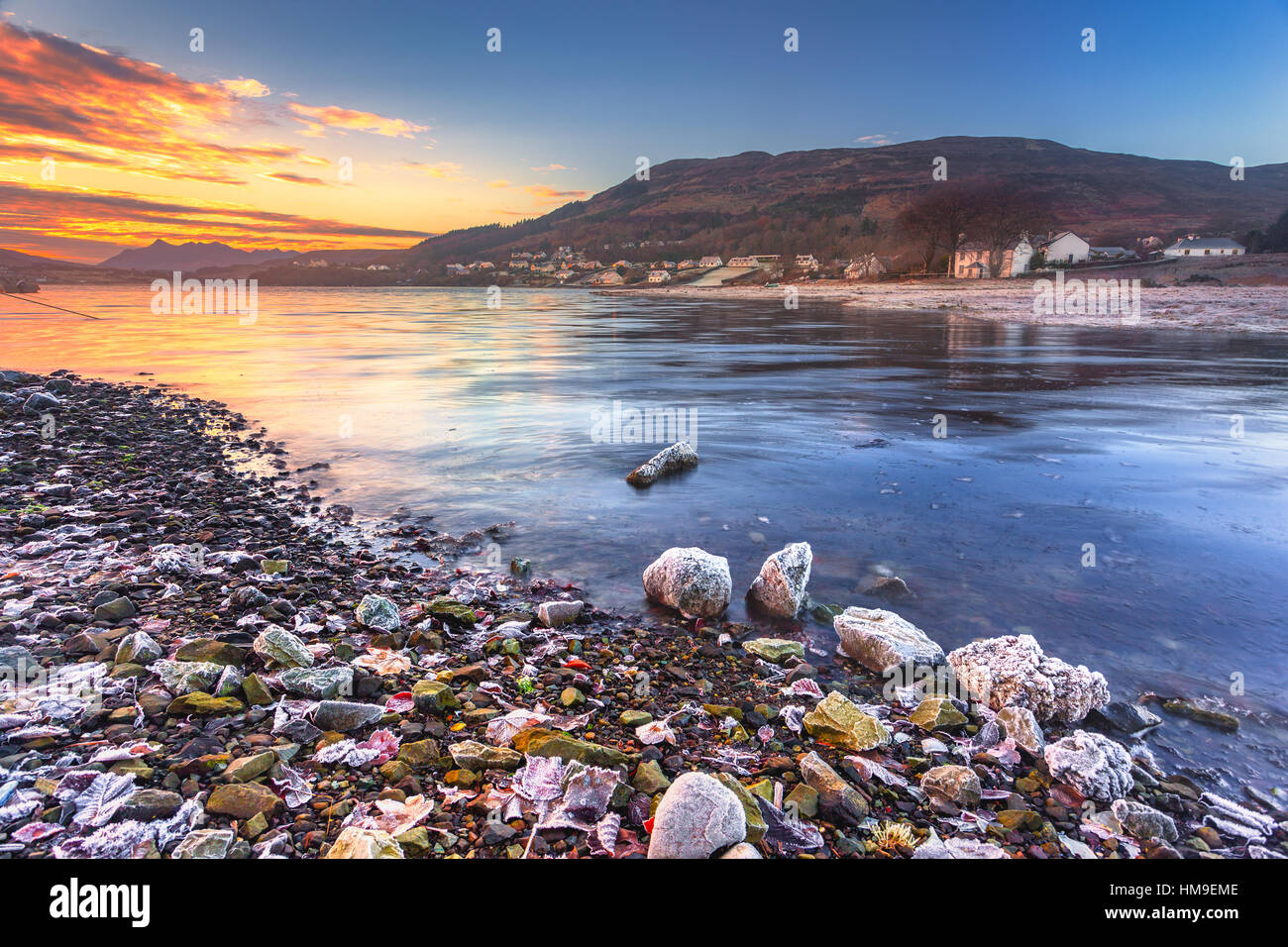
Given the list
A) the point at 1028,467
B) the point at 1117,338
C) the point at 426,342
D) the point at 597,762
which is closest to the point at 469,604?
the point at 597,762

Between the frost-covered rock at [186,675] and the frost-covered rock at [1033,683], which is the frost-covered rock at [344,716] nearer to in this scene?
the frost-covered rock at [186,675]

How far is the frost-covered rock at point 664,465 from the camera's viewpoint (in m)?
9.59

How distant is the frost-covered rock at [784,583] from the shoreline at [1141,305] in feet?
125

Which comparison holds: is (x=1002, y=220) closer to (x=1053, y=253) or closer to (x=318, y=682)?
(x=1053, y=253)

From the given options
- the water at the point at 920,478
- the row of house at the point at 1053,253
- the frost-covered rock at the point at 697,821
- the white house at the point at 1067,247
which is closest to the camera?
the frost-covered rock at the point at 697,821

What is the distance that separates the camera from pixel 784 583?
5.58 meters

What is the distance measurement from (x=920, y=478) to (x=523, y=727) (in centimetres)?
774

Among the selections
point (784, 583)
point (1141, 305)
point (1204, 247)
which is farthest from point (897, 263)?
point (784, 583)

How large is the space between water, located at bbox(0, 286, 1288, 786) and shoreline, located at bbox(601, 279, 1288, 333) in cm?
1305

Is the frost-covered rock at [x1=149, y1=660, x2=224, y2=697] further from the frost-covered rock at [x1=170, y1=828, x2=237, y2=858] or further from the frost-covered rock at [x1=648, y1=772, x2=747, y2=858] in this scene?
the frost-covered rock at [x1=648, y1=772, x2=747, y2=858]

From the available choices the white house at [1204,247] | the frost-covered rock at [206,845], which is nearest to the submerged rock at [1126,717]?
the frost-covered rock at [206,845]

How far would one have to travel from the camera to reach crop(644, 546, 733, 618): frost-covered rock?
18.2 ft

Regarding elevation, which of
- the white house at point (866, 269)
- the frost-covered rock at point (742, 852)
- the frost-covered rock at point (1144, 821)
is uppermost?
the white house at point (866, 269)

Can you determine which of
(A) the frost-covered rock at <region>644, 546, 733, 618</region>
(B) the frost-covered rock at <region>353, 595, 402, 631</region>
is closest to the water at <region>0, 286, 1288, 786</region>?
(A) the frost-covered rock at <region>644, 546, 733, 618</region>
